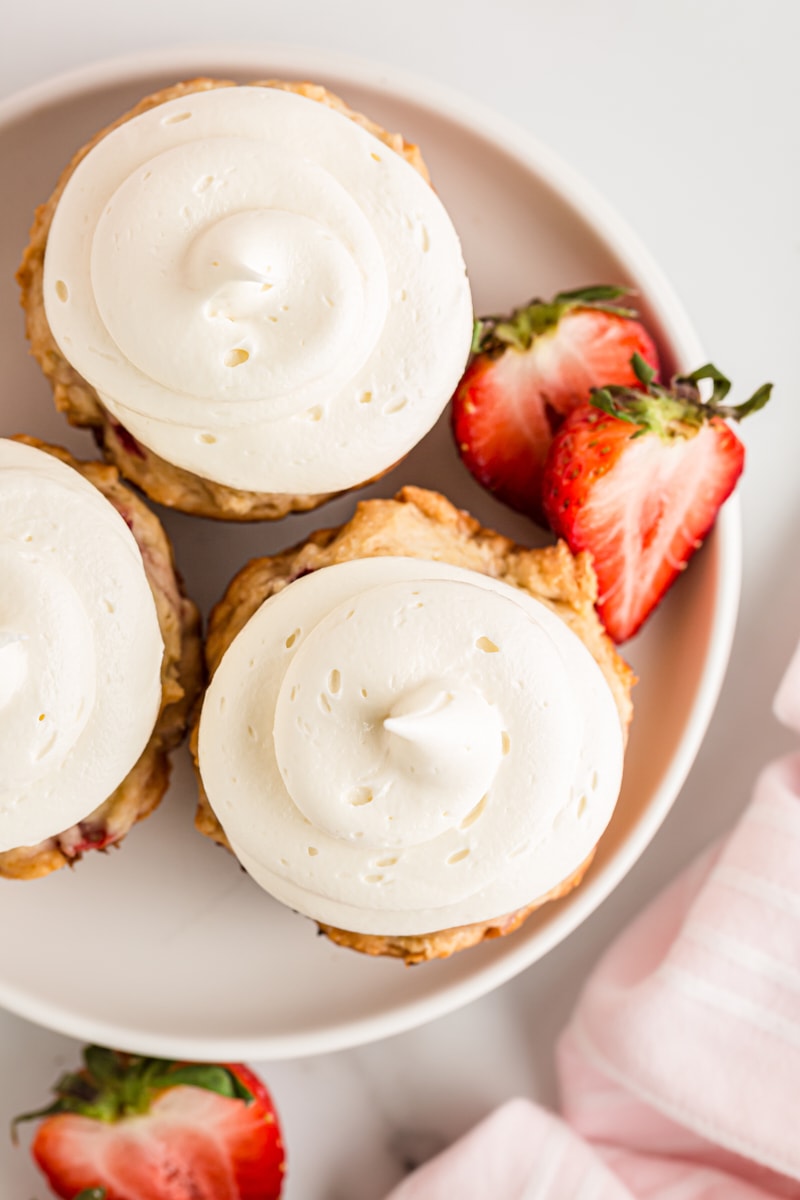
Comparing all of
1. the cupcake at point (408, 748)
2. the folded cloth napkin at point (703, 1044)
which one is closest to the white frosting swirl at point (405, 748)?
the cupcake at point (408, 748)

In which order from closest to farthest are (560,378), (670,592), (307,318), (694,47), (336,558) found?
(307,318), (336,558), (560,378), (670,592), (694,47)

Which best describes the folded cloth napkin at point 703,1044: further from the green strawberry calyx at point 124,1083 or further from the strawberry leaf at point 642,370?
the strawberry leaf at point 642,370

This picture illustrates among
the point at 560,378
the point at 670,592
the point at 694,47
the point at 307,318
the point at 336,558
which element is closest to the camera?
the point at 307,318

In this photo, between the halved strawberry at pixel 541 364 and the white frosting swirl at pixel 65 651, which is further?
the halved strawberry at pixel 541 364

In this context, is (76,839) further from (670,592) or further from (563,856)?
(670,592)

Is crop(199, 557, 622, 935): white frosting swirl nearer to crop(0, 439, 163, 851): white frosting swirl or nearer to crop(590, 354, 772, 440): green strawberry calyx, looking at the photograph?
crop(0, 439, 163, 851): white frosting swirl

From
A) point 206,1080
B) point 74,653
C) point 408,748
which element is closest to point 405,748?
point 408,748

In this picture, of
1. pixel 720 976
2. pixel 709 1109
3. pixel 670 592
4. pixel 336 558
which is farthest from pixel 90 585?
pixel 709 1109
